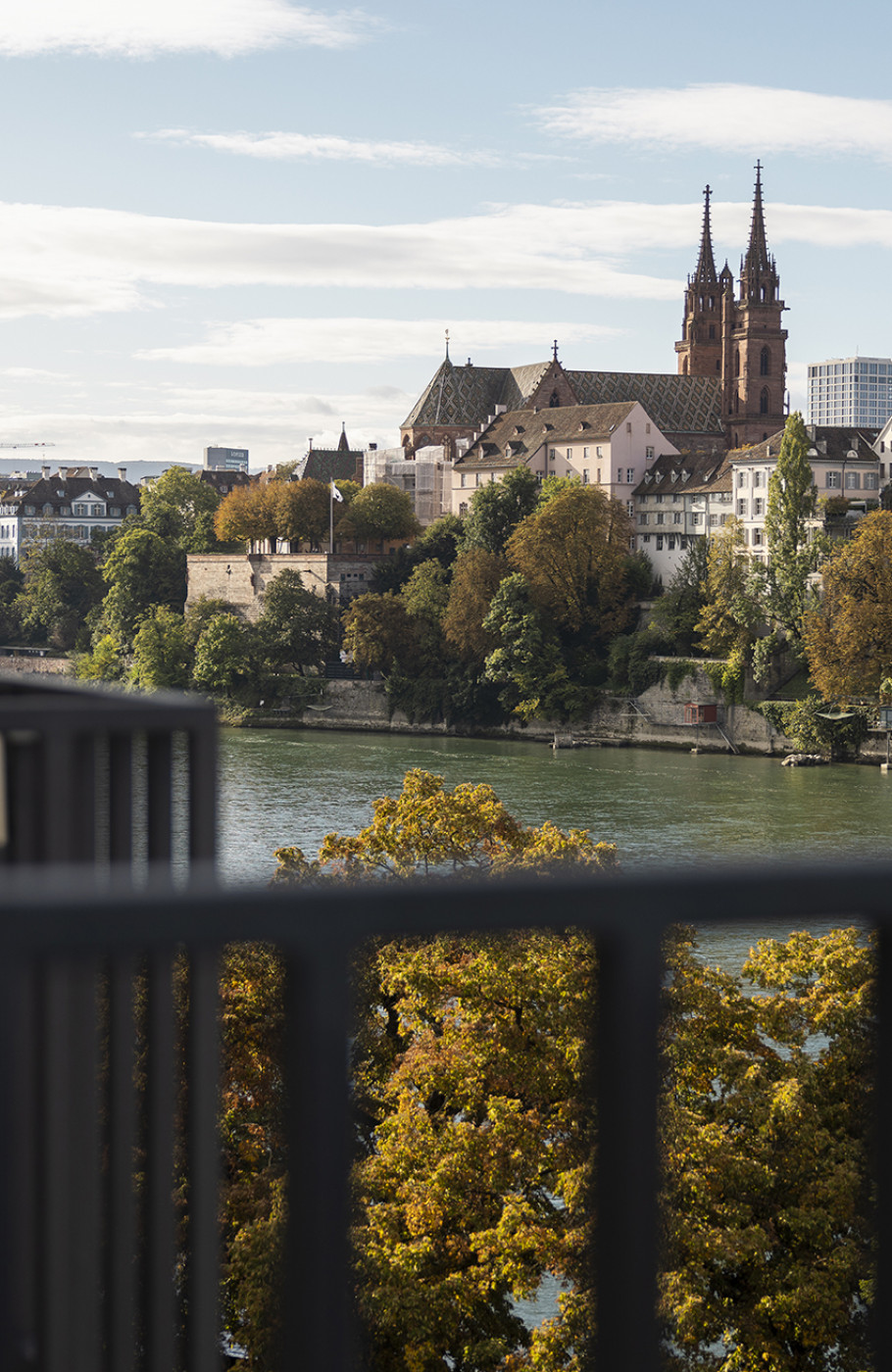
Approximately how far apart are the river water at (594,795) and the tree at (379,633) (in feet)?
22.4

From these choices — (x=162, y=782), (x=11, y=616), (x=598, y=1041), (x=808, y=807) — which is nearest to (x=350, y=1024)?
(x=598, y=1041)

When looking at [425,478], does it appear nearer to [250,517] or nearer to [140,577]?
[250,517]

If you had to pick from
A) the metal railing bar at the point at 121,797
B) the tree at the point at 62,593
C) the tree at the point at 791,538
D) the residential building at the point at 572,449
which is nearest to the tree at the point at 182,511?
the tree at the point at 62,593

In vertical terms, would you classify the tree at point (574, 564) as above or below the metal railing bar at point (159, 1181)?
above

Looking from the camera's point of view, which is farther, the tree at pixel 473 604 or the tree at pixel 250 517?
the tree at pixel 250 517

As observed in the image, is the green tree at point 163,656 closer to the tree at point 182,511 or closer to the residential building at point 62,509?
the tree at point 182,511

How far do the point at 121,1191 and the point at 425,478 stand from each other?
98.1 metres

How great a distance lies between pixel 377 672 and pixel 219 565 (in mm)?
16432

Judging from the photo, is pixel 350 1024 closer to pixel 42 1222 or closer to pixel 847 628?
pixel 42 1222

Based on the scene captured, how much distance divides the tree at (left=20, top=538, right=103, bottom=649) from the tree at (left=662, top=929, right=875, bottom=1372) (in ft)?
279

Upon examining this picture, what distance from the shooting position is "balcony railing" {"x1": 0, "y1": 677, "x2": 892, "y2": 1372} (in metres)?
0.93

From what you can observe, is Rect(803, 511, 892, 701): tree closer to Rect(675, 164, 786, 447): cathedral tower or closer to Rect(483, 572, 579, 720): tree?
Rect(483, 572, 579, 720): tree

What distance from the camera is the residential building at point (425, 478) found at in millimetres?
98000

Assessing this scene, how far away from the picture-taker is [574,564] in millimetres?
74562
